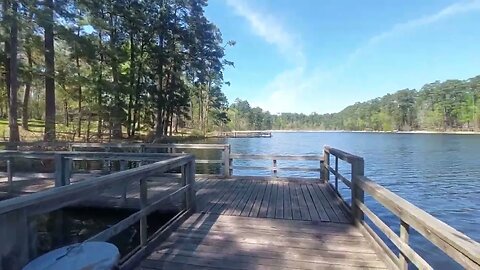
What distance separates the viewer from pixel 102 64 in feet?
62.5

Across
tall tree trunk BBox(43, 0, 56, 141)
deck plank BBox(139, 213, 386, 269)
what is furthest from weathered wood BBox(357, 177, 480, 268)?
tall tree trunk BBox(43, 0, 56, 141)

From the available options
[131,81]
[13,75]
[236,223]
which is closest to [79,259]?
[236,223]

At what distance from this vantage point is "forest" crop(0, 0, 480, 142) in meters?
13.3

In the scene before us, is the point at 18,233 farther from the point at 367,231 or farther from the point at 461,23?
the point at 461,23

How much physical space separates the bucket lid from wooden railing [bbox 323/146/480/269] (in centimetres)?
175

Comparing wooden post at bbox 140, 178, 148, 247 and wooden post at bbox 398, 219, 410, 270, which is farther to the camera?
wooden post at bbox 140, 178, 148, 247

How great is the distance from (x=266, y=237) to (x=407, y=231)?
167cm

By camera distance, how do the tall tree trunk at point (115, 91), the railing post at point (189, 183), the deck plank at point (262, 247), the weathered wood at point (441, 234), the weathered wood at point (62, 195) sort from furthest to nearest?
the tall tree trunk at point (115, 91) → the railing post at point (189, 183) → the deck plank at point (262, 247) → the weathered wood at point (62, 195) → the weathered wood at point (441, 234)

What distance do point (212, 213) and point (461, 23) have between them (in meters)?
32.7

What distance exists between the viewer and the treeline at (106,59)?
13.1m

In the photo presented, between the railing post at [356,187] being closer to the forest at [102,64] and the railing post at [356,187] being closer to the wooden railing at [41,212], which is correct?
the wooden railing at [41,212]

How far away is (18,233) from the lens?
5.41 ft

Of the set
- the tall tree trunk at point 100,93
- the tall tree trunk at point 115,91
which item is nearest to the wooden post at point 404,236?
the tall tree trunk at point 100,93

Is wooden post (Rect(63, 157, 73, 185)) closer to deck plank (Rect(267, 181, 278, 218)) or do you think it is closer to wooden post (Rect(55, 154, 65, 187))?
wooden post (Rect(55, 154, 65, 187))
